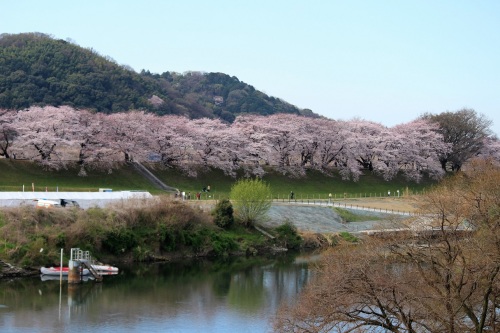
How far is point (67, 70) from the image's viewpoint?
369 ft

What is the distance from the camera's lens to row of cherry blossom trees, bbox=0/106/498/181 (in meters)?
69.2

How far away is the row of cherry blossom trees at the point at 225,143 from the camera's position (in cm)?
6919

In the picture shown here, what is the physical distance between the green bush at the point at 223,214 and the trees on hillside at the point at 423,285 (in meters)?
31.2

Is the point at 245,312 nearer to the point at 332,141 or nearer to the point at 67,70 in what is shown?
the point at 332,141

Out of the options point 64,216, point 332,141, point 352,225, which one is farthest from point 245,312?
point 332,141

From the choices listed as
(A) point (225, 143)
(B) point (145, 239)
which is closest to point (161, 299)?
(B) point (145, 239)

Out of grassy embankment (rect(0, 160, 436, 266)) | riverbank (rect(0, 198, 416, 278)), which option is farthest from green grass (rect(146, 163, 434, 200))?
riverbank (rect(0, 198, 416, 278))

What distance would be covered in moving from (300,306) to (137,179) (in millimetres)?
48952

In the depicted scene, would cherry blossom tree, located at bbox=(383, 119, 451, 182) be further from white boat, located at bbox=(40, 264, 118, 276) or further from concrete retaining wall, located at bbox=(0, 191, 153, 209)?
white boat, located at bbox=(40, 264, 118, 276)

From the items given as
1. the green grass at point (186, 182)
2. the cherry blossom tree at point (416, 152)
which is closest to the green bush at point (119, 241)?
the green grass at point (186, 182)

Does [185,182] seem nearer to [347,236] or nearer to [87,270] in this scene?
[347,236]

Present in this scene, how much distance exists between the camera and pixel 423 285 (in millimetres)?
21297

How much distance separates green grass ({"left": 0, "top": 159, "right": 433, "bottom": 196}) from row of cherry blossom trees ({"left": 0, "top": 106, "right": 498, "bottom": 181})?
129 cm

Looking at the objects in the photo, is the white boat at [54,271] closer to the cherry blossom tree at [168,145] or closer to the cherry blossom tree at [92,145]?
the cherry blossom tree at [92,145]
